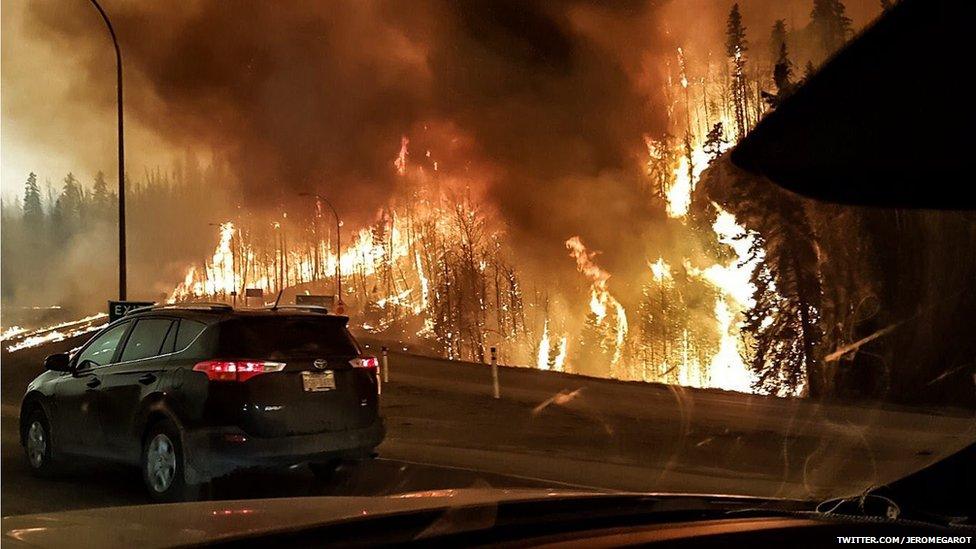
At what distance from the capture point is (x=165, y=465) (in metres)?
7.52

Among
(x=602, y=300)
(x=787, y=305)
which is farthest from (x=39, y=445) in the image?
(x=602, y=300)

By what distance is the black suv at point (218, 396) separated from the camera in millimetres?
7336

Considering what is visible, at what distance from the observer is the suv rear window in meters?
7.57

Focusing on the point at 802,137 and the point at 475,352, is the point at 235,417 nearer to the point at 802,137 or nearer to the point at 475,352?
the point at 802,137

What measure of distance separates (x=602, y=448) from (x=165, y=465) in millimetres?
6436

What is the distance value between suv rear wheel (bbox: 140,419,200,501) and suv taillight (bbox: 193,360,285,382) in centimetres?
54

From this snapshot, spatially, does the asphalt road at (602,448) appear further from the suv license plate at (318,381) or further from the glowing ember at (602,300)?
the glowing ember at (602,300)

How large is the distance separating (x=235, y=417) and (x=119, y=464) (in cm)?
153

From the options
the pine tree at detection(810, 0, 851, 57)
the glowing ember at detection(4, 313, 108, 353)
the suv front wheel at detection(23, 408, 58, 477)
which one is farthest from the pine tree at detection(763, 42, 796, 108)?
the glowing ember at detection(4, 313, 108, 353)

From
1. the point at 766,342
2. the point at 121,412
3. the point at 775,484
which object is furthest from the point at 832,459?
the point at 766,342

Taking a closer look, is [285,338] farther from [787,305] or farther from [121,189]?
[787,305]

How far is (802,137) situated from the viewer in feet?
8.30

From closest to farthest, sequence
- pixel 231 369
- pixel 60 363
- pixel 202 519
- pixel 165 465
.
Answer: pixel 202 519, pixel 231 369, pixel 165 465, pixel 60 363

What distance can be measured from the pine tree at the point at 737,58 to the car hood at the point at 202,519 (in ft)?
141
